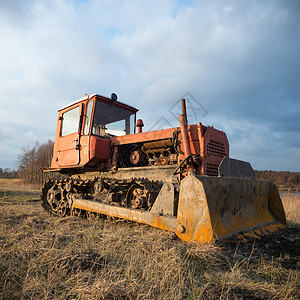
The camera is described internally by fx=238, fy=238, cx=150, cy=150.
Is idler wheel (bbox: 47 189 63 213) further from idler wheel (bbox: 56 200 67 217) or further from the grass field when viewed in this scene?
the grass field

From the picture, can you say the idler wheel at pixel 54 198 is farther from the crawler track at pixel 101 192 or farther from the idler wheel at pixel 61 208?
the idler wheel at pixel 61 208

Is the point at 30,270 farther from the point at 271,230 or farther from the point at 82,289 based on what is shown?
the point at 271,230

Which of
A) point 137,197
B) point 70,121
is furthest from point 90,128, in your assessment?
point 137,197

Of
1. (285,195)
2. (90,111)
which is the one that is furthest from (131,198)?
(285,195)

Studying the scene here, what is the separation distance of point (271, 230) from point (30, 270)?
3753 mm

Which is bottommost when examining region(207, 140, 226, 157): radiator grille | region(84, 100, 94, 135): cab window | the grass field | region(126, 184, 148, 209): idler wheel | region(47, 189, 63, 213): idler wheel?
the grass field

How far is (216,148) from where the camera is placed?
495cm

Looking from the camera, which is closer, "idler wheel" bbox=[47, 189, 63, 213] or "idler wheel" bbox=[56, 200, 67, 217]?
"idler wheel" bbox=[56, 200, 67, 217]

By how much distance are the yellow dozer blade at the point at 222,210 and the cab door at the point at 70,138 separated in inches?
146

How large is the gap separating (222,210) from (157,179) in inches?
66.4

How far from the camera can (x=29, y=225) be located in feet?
14.4

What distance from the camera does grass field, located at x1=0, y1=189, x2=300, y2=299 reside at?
6.14 feet

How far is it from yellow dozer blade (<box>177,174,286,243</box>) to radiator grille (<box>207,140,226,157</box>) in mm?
890

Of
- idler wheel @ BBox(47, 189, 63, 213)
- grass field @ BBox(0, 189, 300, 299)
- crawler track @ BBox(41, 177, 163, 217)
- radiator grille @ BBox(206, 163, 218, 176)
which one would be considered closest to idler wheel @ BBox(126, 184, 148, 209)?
crawler track @ BBox(41, 177, 163, 217)
